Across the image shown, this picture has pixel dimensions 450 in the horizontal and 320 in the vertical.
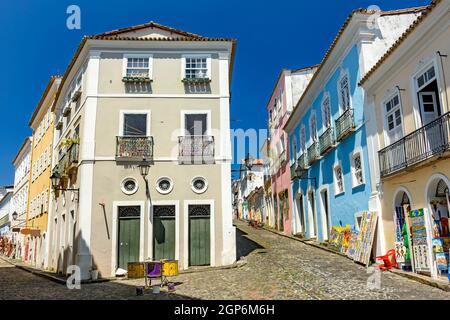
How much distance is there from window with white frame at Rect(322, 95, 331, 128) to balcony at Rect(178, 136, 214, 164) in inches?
220

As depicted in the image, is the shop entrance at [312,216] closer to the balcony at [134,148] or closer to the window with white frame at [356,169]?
the window with white frame at [356,169]

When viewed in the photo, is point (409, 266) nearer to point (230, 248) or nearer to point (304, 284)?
point (304, 284)

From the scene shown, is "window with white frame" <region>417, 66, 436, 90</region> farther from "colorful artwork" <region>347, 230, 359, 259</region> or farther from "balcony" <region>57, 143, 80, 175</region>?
"balcony" <region>57, 143, 80, 175</region>

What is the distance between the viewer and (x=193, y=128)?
53.6 feet

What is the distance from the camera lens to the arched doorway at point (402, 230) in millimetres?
11914

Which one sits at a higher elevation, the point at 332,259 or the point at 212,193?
the point at 212,193

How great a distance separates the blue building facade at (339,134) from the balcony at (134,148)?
7.37 m

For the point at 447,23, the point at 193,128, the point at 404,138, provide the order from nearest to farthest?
the point at 447,23
the point at 404,138
the point at 193,128

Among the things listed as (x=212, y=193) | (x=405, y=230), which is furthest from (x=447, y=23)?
(x=212, y=193)

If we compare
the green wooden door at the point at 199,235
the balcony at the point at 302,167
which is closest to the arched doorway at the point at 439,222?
the green wooden door at the point at 199,235

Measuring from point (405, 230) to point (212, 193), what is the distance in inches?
262

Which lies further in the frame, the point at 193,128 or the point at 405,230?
the point at 193,128

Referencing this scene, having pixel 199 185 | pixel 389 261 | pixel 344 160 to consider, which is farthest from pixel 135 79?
pixel 389 261

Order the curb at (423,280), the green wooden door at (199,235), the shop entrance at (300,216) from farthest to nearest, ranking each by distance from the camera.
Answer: the shop entrance at (300,216) → the green wooden door at (199,235) → the curb at (423,280)
